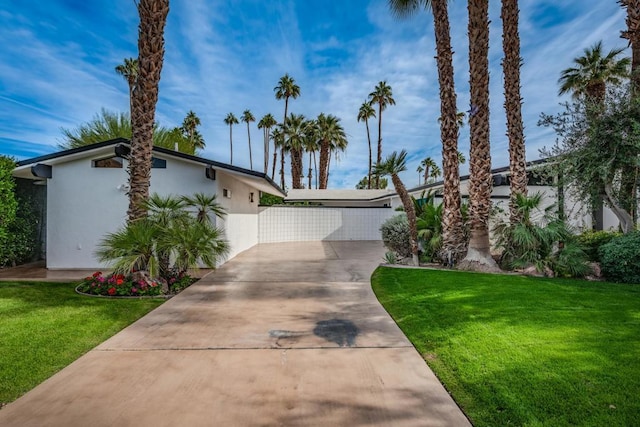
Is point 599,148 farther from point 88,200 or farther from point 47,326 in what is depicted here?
point 88,200

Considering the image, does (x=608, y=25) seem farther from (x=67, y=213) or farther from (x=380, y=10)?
(x=67, y=213)

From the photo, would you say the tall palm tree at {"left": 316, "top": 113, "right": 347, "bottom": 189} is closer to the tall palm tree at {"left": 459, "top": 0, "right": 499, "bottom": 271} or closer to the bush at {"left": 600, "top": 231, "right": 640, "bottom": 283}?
the tall palm tree at {"left": 459, "top": 0, "right": 499, "bottom": 271}

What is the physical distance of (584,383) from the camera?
109 inches

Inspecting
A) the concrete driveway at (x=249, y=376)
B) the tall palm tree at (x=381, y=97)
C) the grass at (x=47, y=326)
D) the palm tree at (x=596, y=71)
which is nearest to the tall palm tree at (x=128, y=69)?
the tall palm tree at (x=381, y=97)

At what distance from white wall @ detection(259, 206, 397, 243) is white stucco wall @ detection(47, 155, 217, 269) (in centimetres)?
871

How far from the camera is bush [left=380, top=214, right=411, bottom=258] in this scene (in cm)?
1041

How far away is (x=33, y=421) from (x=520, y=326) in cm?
494

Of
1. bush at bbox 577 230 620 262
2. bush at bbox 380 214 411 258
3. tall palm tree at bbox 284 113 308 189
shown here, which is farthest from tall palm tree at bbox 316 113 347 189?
bush at bbox 577 230 620 262

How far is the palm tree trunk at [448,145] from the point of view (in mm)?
9156

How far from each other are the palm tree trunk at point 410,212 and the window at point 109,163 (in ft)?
25.1

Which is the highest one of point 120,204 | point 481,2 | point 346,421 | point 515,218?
point 481,2

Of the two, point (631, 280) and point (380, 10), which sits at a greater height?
point (380, 10)

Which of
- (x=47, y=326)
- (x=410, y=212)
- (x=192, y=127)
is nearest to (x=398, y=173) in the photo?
(x=410, y=212)

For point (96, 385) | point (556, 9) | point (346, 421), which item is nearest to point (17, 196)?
point (96, 385)
